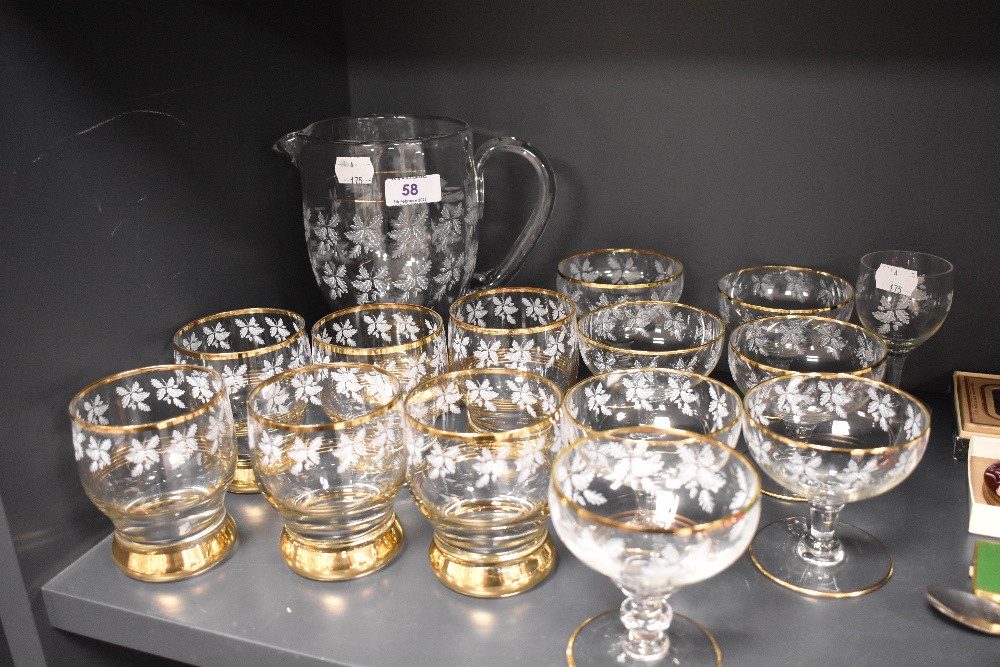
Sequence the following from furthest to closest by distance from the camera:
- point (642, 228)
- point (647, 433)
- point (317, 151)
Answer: point (642, 228)
point (317, 151)
point (647, 433)

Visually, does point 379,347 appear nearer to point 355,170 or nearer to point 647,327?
point 355,170

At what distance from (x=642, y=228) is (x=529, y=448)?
0.53 m

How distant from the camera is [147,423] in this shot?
0.89 metres

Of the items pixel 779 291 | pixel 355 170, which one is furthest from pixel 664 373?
pixel 355 170

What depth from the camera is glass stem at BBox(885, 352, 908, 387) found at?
3.67 ft

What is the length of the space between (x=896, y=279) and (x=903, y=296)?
0.02 meters

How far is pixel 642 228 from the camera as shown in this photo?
1247mm

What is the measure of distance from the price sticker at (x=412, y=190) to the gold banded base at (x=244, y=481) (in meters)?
0.34

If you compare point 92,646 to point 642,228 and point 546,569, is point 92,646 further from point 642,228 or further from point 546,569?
point 642,228

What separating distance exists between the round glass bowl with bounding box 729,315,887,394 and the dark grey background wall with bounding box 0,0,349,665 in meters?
0.62

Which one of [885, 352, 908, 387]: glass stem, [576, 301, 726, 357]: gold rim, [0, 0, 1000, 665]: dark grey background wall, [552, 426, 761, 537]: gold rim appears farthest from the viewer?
[885, 352, 908, 387]: glass stem

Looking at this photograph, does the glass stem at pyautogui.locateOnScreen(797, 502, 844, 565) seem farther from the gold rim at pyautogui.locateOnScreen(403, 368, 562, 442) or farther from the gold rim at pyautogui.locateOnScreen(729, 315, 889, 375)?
the gold rim at pyautogui.locateOnScreen(403, 368, 562, 442)

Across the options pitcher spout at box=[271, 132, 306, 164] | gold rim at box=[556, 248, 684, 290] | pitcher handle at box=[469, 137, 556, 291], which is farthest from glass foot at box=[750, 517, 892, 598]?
pitcher spout at box=[271, 132, 306, 164]

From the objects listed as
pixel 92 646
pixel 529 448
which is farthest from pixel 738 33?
pixel 92 646
